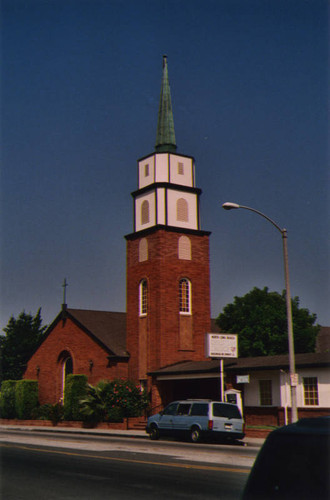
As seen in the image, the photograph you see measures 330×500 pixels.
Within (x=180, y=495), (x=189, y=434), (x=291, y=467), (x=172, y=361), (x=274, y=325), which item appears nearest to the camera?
(x=291, y=467)

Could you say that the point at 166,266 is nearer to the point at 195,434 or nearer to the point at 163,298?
the point at 163,298

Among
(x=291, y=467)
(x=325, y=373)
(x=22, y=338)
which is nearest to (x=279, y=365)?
(x=325, y=373)

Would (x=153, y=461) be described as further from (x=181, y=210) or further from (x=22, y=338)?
(x=22, y=338)

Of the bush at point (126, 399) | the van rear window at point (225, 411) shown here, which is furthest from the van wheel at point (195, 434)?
the bush at point (126, 399)

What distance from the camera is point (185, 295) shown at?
136ft

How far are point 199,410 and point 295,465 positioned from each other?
22.1 meters

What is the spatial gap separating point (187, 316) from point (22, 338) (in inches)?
1368

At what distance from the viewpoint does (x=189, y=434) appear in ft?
82.3

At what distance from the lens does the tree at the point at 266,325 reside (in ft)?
156

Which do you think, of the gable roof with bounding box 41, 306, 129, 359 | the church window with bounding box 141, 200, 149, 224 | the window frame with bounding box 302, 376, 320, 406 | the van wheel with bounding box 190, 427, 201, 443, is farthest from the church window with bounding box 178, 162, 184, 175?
the van wheel with bounding box 190, 427, 201, 443

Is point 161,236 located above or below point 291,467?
above

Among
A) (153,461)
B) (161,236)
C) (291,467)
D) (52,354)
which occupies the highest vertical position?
(161,236)

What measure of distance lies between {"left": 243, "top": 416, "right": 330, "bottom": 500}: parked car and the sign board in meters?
29.9

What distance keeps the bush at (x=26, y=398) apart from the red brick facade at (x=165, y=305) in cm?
1141
